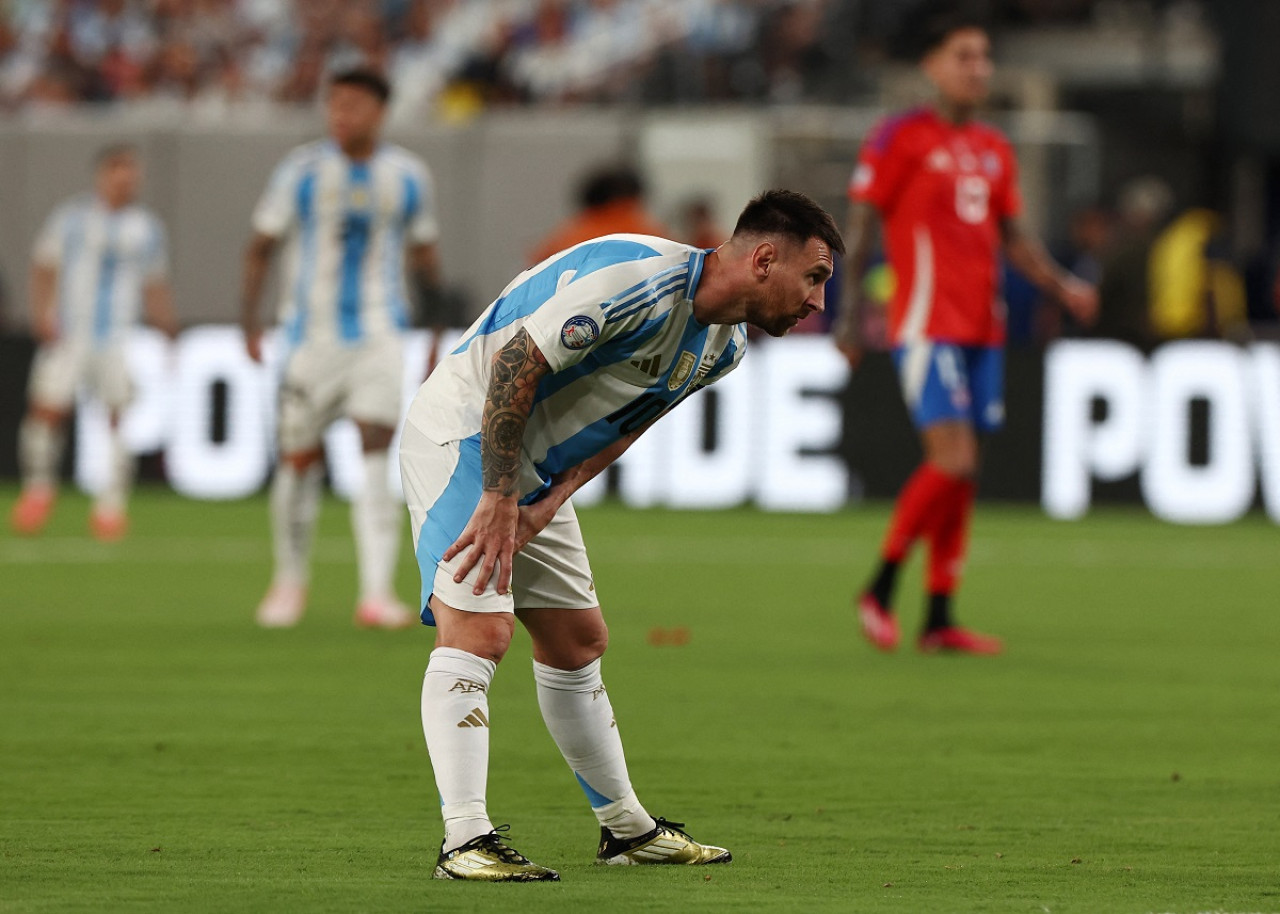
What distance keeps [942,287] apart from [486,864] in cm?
507

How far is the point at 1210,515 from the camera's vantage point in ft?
54.6

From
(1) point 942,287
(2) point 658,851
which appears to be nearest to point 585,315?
(2) point 658,851

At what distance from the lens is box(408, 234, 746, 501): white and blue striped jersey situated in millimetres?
4891

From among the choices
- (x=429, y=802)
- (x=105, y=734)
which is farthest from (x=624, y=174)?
(x=429, y=802)

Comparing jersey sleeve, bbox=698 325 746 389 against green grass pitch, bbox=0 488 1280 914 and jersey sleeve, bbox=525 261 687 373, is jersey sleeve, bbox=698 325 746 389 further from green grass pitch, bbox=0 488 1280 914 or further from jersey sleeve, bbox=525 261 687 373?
green grass pitch, bbox=0 488 1280 914

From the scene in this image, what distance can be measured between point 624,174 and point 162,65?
12.5 m

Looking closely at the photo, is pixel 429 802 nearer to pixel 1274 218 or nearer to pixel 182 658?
pixel 182 658

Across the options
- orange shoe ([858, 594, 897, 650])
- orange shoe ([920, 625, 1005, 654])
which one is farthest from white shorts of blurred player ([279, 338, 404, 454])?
orange shoe ([920, 625, 1005, 654])

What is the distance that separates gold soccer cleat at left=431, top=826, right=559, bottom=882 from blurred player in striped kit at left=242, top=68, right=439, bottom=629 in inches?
207

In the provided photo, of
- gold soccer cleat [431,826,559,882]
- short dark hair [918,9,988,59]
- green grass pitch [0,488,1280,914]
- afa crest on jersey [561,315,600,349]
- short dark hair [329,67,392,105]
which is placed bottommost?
green grass pitch [0,488,1280,914]

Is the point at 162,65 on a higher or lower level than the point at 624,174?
higher

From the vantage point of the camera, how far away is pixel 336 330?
1025cm

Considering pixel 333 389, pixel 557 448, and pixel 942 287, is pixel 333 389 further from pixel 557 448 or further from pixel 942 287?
pixel 557 448

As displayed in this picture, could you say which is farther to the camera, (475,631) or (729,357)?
(729,357)
